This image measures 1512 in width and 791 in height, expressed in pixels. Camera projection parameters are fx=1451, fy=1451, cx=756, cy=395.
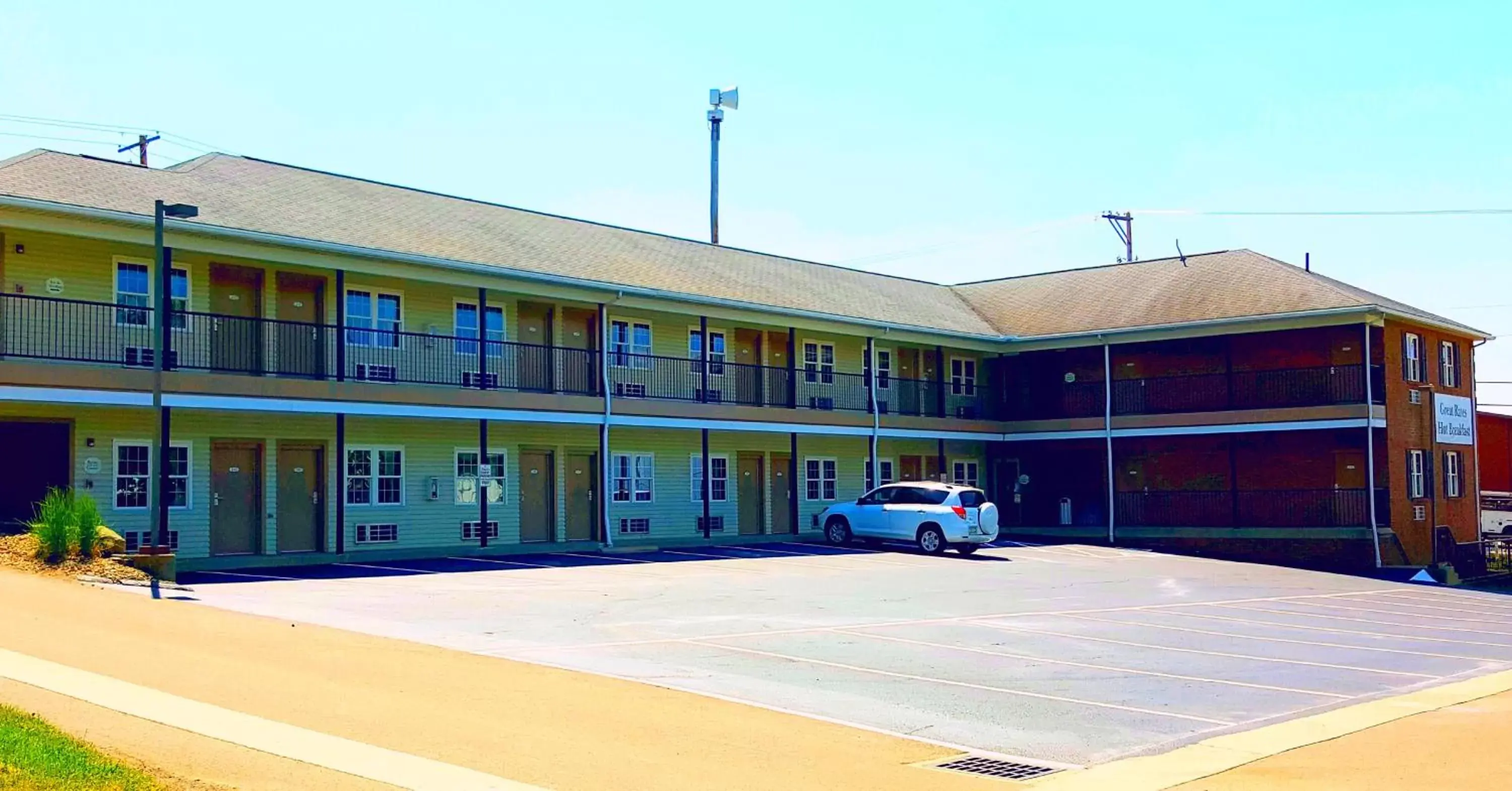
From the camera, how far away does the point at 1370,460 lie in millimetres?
33594

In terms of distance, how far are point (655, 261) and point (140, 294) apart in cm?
1314

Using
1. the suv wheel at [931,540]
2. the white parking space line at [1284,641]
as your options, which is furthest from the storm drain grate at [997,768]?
the suv wheel at [931,540]

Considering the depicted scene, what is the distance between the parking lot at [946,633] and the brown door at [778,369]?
7415 millimetres

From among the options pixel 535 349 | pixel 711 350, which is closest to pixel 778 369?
pixel 711 350

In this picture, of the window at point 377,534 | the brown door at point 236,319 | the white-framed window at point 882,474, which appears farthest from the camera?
the white-framed window at point 882,474

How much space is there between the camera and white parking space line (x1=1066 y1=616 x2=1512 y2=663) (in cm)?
1720

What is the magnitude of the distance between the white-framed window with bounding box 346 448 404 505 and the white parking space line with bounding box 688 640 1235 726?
41.7ft

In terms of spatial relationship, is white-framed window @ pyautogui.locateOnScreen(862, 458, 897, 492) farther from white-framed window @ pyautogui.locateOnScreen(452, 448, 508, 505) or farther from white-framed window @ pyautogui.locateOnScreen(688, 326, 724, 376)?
white-framed window @ pyautogui.locateOnScreen(452, 448, 508, 505)

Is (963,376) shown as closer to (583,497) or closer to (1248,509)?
(1248,509)

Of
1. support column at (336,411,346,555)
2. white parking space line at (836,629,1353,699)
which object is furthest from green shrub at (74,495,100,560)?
white parking space line at (836,629,1353,699)

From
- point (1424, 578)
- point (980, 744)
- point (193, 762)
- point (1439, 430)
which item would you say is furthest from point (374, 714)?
point (1439, 430)

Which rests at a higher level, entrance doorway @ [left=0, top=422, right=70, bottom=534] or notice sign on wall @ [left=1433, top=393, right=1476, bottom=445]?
notice sign on wall @ [left=1433, top=393, right=1476, bottom=445]

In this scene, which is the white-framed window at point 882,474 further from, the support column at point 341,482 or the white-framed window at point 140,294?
the white-framed window at point 140,294

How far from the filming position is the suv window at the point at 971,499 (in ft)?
101
